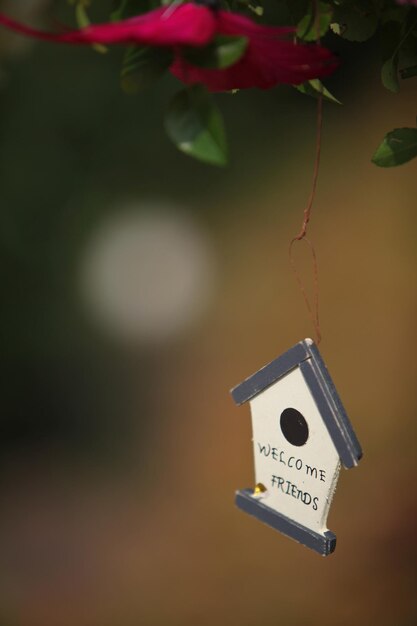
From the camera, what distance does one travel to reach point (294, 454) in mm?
Result: 974

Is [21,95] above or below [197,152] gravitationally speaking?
above

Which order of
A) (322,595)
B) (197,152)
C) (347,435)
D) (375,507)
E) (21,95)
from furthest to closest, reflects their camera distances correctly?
(21,95), (375,507), (322,595), (347,435), (197,152)

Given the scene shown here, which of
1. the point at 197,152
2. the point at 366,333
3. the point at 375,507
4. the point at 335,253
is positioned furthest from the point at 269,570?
the point at 197,152

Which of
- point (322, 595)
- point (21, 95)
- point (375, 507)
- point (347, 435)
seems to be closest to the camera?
point (347, 435)

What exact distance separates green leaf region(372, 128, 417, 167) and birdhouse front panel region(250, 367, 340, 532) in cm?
27

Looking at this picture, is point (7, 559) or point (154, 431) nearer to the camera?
point (7, 559)

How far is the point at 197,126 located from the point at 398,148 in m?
0.24

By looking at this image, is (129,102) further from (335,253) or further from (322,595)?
(322,595)

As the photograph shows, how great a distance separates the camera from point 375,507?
2.64 meters

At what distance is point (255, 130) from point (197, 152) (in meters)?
2.47

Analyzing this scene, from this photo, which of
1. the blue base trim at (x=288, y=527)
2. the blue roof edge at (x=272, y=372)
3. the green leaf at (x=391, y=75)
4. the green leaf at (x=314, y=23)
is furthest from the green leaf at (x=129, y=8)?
the blue base trim at (x=288, y=527)

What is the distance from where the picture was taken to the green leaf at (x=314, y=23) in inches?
29.7

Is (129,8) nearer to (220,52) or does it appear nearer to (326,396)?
(220,52)

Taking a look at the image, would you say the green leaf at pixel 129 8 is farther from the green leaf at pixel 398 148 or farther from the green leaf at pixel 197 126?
the green leaf at pixel 398 148
